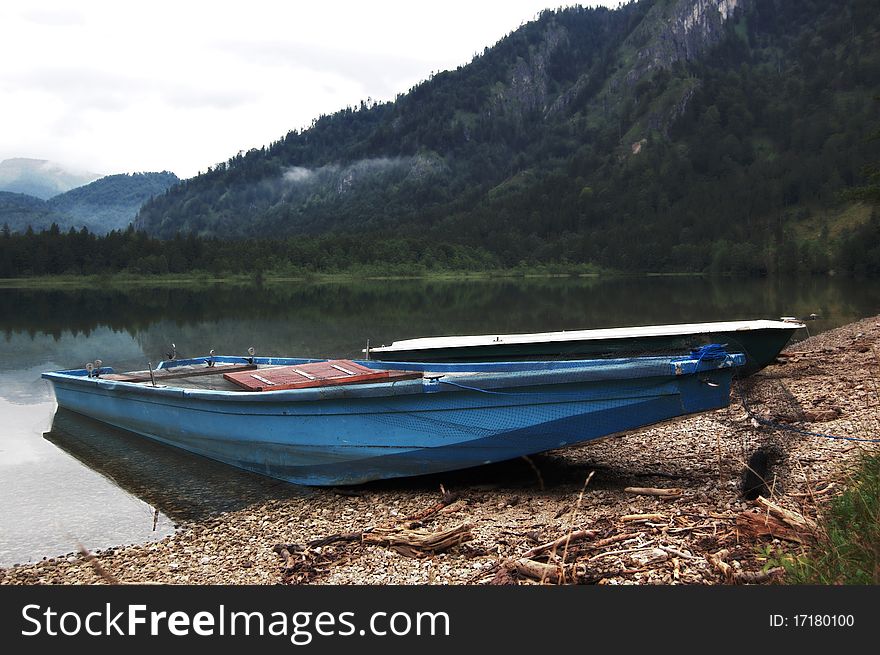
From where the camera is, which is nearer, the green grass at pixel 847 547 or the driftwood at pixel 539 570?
the green grass at pixel 847 547

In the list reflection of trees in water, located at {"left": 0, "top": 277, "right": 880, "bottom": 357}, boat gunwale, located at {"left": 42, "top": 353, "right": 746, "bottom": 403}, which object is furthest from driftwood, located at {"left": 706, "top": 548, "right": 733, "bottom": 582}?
reflection of trees in water, located at {"left": 0, "top": 277, "right": 880, "bottom": 357}

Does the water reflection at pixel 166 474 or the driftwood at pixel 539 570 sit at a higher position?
the driftwood at pixel 539 570

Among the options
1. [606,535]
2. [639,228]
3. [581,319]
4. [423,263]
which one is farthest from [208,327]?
[639,228]

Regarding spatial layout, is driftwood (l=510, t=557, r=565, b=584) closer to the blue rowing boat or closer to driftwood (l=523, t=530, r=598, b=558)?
driftwood (l=523, t=530, r=598, b=558)

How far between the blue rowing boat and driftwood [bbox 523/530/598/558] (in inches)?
87.2

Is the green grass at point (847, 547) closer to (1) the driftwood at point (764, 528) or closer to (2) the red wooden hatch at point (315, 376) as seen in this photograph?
(1) the driftwood at point (764, 528)

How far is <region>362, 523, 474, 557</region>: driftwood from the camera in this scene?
23.8 ft

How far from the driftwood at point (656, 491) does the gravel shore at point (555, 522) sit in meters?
0.02

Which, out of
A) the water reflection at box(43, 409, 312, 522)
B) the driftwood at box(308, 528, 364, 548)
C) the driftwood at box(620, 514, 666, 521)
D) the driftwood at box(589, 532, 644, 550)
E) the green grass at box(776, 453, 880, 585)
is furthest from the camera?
the water reflection at box(43, 409, 312, 522)

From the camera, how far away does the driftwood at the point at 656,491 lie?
327 inches

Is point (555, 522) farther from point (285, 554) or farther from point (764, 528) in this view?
point (285, 554)

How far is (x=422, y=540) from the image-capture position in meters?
7.38

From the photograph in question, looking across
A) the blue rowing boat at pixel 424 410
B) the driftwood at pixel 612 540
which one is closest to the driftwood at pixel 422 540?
the driftwood at pixel 612 540

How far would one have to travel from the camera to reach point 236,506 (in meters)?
10.2
